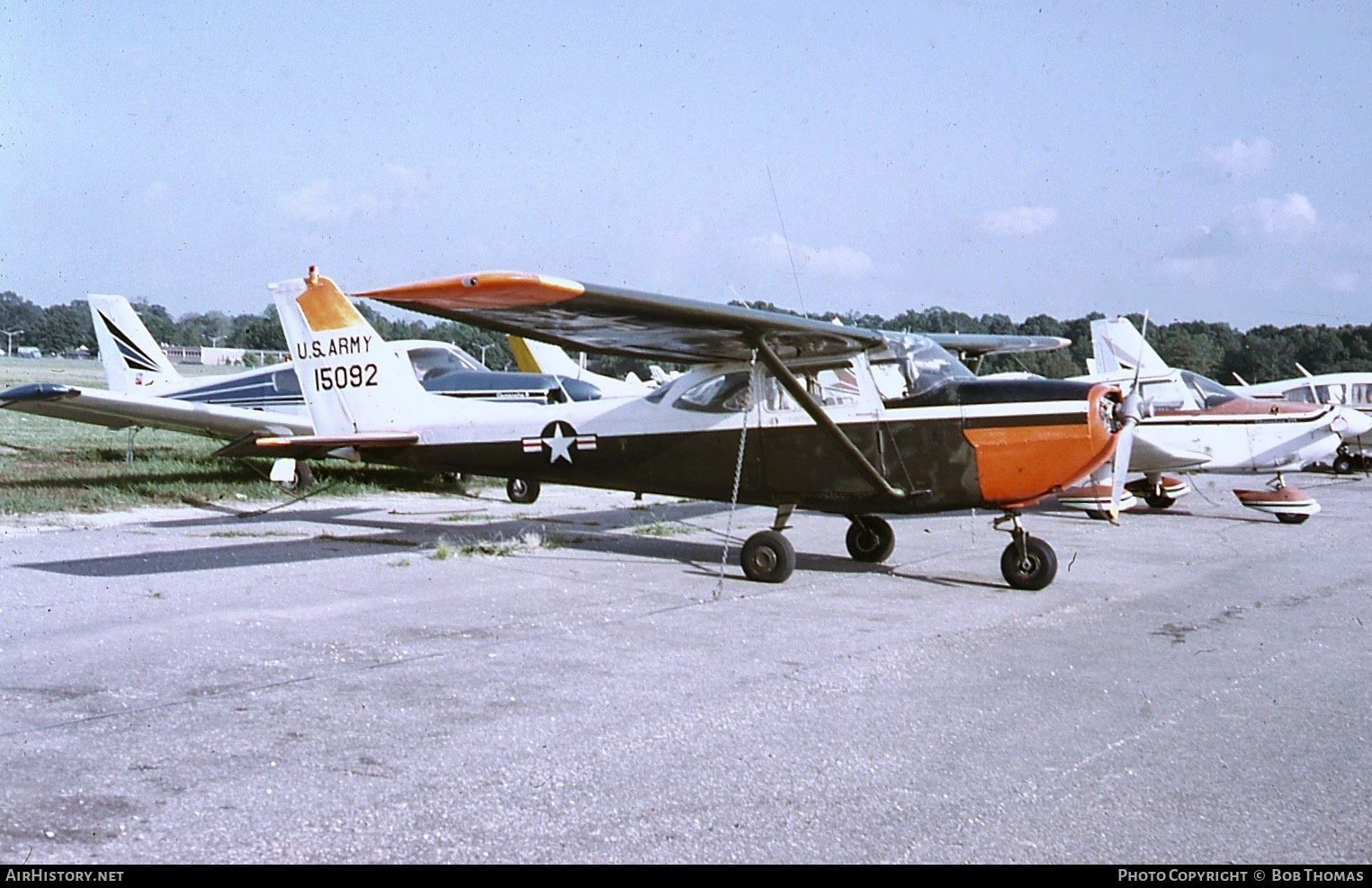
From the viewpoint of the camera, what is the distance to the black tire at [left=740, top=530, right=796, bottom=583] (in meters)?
8.62

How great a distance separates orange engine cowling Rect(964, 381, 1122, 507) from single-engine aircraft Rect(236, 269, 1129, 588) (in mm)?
13

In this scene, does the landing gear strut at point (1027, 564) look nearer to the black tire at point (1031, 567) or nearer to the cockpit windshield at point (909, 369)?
the black tire at point (1031, 567)

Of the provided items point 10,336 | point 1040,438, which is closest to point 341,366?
point 1040,438

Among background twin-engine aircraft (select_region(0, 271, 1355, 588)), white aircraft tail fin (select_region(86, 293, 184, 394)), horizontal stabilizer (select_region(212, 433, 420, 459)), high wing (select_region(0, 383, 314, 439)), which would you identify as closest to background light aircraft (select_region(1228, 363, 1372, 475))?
background twin-engine aircraft (select_region(0, 271, 1355, 588))

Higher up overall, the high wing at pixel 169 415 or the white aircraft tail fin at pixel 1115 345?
the white aircraft tail fin at pixel 1115 345

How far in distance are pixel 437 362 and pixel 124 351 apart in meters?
6.05

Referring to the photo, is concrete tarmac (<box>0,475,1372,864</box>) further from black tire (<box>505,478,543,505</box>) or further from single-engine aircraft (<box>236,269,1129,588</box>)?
black tire (<box>505,478,543,505</box>)

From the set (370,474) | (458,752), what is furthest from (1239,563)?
(370,474)

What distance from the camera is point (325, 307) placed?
10844 millimetres

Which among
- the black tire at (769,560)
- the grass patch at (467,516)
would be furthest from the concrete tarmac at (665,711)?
the grass patch at (467,516)

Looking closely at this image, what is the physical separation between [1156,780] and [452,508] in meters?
11.0

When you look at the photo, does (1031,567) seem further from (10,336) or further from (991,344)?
(10,336)

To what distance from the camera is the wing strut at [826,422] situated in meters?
8.65

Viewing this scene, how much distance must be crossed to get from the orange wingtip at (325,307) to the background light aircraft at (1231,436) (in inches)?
Answer: 348
